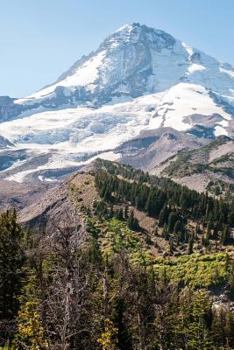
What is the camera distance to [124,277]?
79438 mm

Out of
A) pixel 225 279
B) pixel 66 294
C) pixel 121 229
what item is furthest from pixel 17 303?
pixel 121 229

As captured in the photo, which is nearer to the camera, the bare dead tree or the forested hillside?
the bare dead tree

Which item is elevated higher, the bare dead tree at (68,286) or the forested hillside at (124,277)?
the bare dead tree at (68,286)

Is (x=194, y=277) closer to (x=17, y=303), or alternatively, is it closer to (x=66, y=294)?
(x=17, y=303)

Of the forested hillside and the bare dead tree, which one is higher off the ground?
the bare dead tree

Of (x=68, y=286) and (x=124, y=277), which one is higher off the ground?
(x=68, y=286)

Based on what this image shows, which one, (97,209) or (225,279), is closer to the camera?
(225,279)

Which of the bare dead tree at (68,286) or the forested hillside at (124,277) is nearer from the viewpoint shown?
the bare dead tree at (68,286)

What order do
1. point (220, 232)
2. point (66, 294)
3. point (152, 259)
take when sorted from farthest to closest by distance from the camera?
point (220, 232)
point (152, 259)
point (66, 294)

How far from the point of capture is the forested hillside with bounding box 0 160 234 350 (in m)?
39.6

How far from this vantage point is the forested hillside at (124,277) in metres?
39.6

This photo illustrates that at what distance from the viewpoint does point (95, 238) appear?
164m

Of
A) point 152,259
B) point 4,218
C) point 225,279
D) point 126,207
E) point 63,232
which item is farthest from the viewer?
point 126,207

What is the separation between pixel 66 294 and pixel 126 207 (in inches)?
5915
